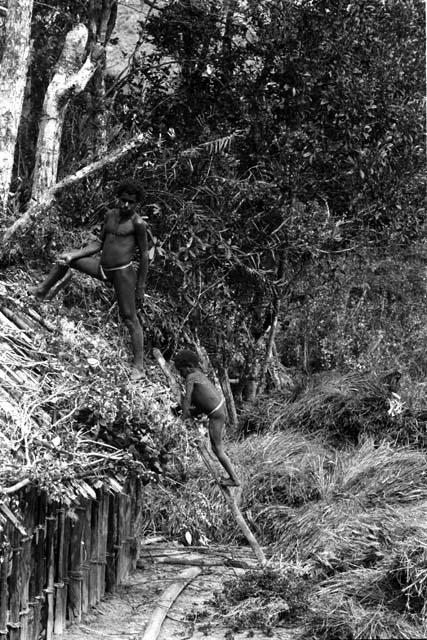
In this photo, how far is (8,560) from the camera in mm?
6035

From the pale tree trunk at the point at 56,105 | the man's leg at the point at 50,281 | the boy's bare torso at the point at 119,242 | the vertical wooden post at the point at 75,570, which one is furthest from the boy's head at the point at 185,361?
the pale tree trunk at the point at 56,105

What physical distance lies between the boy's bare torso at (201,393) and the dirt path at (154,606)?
1541 mm

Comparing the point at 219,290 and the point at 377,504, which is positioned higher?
the point at 219,290

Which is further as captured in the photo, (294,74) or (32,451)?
(294,74)

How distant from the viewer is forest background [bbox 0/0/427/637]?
11.1 meters

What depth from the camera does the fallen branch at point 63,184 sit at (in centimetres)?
933

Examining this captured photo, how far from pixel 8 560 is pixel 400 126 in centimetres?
837

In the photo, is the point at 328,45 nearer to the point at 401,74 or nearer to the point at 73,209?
the point at 401,74

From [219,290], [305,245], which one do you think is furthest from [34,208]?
[305,245]

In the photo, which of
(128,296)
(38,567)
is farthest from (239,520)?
(38,567)

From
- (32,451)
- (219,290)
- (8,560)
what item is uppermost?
(219,290)

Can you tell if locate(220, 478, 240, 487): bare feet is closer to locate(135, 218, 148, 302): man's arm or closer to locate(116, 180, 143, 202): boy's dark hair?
locate(135, 218, 148, 302): man's arm

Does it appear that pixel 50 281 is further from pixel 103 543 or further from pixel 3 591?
pixel 3 591

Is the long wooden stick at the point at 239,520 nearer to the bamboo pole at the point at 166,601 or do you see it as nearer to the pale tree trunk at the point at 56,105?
the bamboo pole at the point at 166,601
